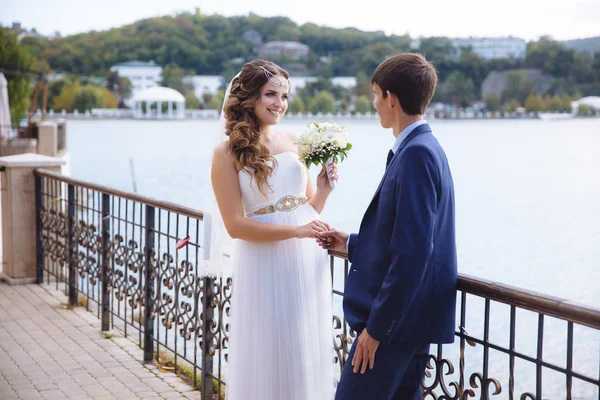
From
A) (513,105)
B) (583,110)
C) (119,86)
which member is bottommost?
(583,110)

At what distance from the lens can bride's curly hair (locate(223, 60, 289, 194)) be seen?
9.30 ft

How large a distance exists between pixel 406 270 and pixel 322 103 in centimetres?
7956

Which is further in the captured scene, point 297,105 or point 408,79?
point 297,105

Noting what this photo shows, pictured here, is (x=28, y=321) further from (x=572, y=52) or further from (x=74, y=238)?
(x=572, y=52)

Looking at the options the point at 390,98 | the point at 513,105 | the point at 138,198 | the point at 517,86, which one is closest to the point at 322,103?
the point at 513,105

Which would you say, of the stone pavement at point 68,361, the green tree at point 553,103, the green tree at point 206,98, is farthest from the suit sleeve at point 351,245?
the green tree at point 206,98

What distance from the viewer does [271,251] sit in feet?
9.58

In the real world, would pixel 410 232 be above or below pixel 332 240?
above

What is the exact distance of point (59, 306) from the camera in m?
6.33

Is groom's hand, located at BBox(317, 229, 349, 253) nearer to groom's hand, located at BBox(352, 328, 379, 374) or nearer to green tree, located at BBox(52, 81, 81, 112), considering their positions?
groom's hand, located at BBox(352, 328, 379, 374)

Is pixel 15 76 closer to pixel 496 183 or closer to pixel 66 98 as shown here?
pixel 496 183

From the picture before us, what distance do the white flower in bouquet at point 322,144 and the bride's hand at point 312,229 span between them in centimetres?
23

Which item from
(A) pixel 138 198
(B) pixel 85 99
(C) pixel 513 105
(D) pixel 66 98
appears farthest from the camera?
(B) pixel 85 99

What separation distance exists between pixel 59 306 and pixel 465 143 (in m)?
69.9
